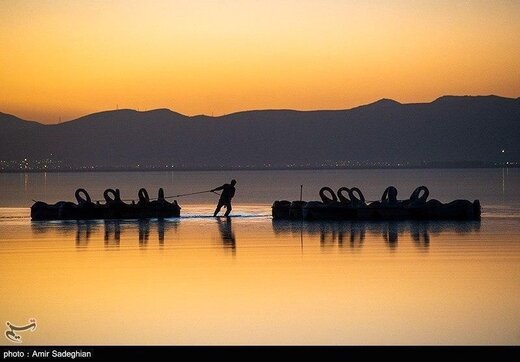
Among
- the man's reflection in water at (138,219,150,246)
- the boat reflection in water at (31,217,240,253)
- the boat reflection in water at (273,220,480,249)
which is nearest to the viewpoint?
the boat reflection in water at (273,220,480,249)

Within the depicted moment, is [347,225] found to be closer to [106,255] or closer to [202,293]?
[106,255]

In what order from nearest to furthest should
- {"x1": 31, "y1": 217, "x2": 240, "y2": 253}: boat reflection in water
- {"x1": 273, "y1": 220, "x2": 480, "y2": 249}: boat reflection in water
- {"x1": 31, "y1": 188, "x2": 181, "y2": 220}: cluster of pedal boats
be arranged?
{"x1": 273, "y1": 220, "x2": 480, "y2": 249}: boat reflection in water < {"x1": 31, "y1": 217, "x2": 240, "y2": 253}: boat reflection in water < {"x1": 31, "y1": 188, "x2": 181, "y2": 220}: cluster of pedal boats

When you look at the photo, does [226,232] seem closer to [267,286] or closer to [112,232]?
[112,232]

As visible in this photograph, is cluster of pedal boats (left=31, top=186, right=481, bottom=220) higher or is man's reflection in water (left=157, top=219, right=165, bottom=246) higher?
cluster of pedal boats (left=31, top=186, right=481, bottom=220)

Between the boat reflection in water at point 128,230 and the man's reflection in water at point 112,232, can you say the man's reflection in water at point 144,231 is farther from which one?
the man's reflection in water at point 112,232

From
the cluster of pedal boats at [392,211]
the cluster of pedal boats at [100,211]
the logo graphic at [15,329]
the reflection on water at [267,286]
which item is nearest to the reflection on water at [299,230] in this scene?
the reflection on water at [267,286]

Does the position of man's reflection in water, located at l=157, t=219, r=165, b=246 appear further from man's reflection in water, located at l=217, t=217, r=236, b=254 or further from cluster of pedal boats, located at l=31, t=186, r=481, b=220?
man's reflection in water, located at l=217, t=217, r=236, b=254

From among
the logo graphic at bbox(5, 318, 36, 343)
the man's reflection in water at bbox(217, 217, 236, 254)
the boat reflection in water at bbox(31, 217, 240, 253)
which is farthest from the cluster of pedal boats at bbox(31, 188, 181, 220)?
the logo graphic at bbox(5, 318, 36, 343)

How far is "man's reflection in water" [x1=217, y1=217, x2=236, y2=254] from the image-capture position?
29.0 meters

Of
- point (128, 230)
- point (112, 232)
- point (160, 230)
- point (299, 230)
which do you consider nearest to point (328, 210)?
point (299, 230)

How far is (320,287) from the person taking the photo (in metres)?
19.7

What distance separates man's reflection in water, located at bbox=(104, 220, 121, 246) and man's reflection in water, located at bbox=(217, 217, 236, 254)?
2.93 meters
